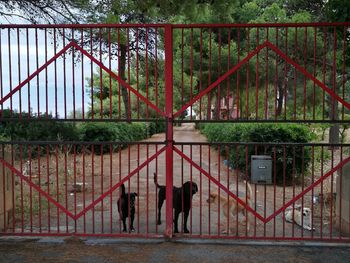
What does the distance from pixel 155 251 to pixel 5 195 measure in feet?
8.63

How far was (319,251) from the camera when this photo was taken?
557 cm

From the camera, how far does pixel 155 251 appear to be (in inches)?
218

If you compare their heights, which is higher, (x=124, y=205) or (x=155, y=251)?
(x=124, y=205)

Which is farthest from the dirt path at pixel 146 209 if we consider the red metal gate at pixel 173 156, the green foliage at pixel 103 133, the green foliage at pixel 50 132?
the green foliage at pixel 103 133

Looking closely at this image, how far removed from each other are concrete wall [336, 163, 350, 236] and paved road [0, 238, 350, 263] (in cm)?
68

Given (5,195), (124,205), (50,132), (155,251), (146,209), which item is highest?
(50,132)

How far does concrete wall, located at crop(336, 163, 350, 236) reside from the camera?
6.19m

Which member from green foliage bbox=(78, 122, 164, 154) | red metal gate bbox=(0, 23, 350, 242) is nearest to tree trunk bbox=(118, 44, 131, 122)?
red metal gate bbox=(0, 23, 350, 242)

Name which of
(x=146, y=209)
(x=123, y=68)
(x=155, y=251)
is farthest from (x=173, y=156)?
(x=123, y=68)

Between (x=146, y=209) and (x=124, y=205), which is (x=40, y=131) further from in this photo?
(x=124, y=205)

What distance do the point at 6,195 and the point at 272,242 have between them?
4.04 m

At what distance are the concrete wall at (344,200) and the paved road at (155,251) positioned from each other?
68 cm

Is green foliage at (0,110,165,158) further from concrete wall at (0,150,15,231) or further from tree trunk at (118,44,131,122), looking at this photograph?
concrete wall at (0,150,15,231)

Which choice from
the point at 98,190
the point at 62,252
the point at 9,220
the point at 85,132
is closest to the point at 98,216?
the point at 9,220
